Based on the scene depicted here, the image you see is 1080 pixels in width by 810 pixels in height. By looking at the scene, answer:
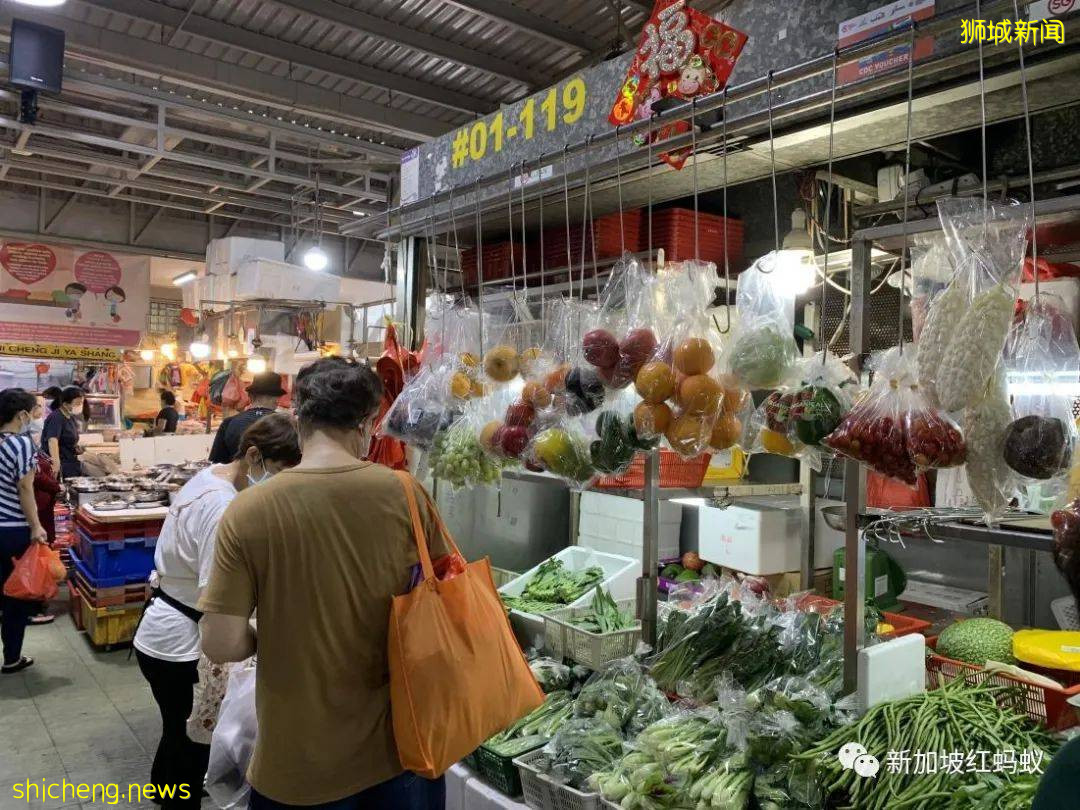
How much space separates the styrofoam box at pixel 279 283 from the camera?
8.25m

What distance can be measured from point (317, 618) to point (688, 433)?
0.98 metres

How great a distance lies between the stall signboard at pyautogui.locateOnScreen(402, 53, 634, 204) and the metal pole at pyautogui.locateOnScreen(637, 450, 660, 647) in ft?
3.66

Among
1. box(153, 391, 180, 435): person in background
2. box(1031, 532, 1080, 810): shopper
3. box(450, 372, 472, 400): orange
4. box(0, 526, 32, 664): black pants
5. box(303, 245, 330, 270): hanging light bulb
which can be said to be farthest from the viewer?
box(153, 391, 180, 435): person in background

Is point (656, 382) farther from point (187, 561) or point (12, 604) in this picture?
point (12, 604)

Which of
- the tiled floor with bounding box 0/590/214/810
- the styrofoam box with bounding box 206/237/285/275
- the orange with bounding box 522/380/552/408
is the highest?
the styrofoam box with bounding box 206/237/285/275

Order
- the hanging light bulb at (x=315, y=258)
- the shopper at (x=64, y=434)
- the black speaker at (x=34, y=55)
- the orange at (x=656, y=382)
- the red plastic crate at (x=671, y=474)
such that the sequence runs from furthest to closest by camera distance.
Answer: the hanging light bulb at (x=315, y=258)
the shopper at (x=64, y=434)
the black speaker at (x=34, y=55)
the red plastic crate at (x=671, y=474)
the orange at (x=656, y=382)

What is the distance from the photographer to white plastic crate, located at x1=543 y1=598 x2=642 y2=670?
112 inches

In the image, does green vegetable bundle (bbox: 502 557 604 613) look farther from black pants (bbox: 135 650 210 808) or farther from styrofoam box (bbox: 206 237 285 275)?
styrofoam box (bbox: 206 237 285 275)

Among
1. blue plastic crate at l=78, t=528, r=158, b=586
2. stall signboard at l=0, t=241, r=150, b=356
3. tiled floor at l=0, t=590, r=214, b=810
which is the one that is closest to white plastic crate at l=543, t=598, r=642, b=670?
tiled floor at l=0, t=590, r=214, b=810

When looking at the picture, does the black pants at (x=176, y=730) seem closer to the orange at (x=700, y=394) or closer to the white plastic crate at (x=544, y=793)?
the white plastic crate at (x=544, y=793)

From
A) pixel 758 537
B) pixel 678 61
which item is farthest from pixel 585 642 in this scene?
pixel 678 61

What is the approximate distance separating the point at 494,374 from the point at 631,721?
123cm

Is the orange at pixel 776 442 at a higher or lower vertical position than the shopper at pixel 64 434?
higher

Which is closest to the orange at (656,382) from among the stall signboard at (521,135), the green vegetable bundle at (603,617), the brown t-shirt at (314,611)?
the brown t-shirt at (314,611)
